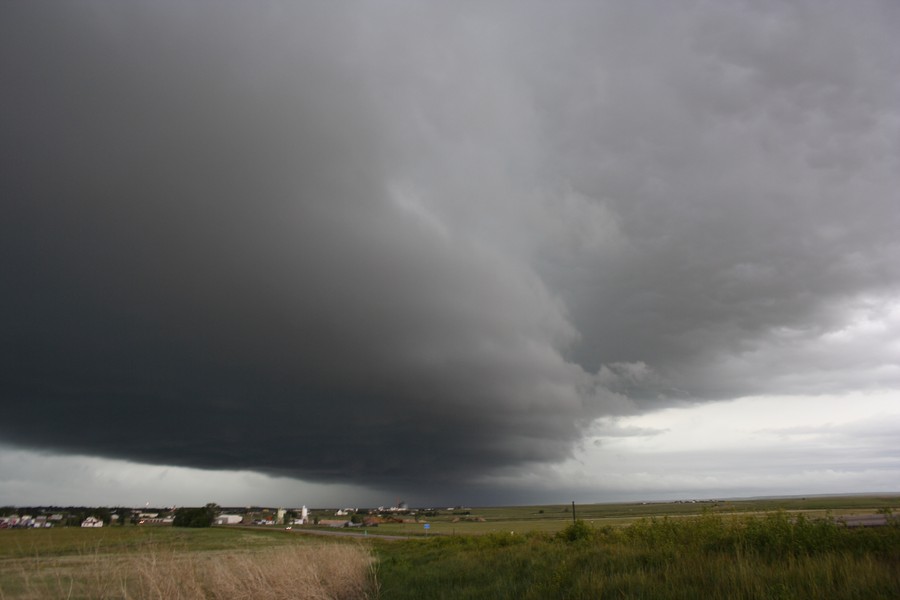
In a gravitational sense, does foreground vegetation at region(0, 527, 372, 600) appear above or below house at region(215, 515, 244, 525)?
above

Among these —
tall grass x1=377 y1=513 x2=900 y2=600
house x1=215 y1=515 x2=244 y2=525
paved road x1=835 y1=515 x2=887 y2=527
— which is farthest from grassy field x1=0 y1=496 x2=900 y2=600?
house x1=215 y1=515 x2=244 y2=525

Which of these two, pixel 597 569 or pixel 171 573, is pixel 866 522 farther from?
pixel 171 573

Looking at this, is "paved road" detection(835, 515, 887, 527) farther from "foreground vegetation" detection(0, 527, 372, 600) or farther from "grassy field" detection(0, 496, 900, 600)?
"foreground vegetation" detection(0, 527, 372, 600)

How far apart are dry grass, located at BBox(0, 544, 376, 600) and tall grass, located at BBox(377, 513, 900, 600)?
3.45 meters

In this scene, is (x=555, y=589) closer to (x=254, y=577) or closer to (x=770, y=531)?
(x=770, y=531)

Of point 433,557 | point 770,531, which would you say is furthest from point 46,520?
point 770,531

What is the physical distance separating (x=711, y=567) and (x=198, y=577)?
19815mm

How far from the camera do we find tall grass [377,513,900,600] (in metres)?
10.9

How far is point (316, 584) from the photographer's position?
23234 mm

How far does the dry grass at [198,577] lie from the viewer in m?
15.7

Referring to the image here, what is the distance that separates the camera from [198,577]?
2112 centimetres

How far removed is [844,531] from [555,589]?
8.86 meters

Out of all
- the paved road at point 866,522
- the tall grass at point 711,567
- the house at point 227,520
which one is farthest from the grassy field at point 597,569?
the house at point 227,520

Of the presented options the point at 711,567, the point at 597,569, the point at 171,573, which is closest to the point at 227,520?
the point at 171,573
